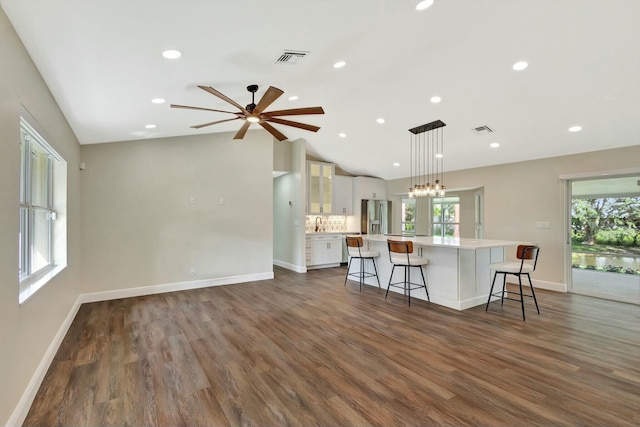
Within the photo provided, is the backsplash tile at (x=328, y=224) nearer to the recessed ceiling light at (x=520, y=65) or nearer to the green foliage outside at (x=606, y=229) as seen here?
the green foliage outside at (x=606, y=229)

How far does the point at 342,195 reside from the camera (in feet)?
27.4

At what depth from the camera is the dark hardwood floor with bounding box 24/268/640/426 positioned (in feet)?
6.86

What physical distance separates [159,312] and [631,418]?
15.8ft

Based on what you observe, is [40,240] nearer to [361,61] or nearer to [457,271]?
[361,61]

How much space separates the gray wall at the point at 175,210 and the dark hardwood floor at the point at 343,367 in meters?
0.95

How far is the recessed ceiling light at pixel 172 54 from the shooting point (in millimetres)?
2470

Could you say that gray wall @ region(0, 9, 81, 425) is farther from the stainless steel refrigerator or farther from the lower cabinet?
the stainless steel refrigerator

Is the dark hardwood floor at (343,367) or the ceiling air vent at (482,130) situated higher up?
the ceiling air vent at (482,130)

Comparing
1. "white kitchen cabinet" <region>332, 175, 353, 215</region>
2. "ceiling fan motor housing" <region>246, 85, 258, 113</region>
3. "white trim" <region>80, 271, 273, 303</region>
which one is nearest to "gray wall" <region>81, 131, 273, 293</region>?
"white trim" <region>80, 271, 273, 303</region>

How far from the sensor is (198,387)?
7.91 ft

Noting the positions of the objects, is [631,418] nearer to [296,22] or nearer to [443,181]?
[296,22]

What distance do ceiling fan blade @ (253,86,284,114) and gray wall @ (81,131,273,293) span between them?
9.40 ft

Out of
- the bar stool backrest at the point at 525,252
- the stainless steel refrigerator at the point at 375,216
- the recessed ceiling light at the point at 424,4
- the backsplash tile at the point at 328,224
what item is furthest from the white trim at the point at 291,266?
the recessed ceiling light at the point at 424,4

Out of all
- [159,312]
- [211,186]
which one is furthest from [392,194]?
[159,312]
